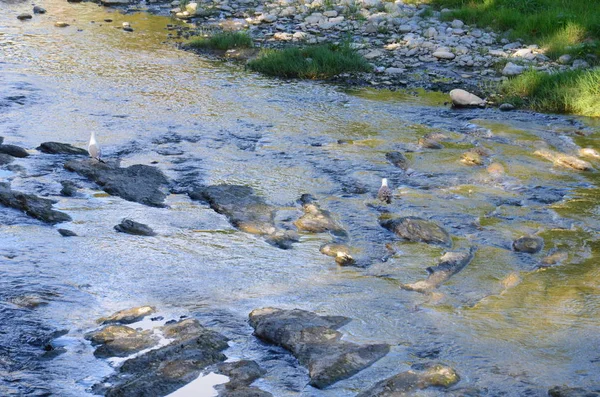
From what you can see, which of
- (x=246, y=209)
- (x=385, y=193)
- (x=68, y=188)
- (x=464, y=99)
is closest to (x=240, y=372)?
(x=246, y=209)

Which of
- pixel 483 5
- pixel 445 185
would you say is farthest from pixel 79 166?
pixel 483 5

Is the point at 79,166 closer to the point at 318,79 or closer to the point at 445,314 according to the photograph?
the point at 445,314

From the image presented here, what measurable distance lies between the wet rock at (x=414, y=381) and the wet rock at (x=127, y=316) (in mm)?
1734

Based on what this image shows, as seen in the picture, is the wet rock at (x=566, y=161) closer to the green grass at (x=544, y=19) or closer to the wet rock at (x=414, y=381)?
the green grass at (x=544, y=19)

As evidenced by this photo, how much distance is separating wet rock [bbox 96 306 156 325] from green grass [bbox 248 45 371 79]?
8.14 metres

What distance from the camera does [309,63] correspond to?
1366 centimetres

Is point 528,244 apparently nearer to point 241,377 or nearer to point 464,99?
point 241,377

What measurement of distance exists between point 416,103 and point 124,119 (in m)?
4.20

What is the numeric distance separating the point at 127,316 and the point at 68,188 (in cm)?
285

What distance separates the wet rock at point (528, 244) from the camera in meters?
7.45

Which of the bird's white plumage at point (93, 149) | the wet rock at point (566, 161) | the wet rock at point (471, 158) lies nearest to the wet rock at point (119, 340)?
the bird's white plumage at point (93, 149)

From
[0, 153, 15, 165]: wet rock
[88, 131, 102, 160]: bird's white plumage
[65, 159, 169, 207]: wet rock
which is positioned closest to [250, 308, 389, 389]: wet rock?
[65, 159, 169, 207]: wet rock

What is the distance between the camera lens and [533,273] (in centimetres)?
701

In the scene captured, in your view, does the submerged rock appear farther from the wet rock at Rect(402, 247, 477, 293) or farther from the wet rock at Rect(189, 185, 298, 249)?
the wet rock at Rect(189, 185, 298, 249)
